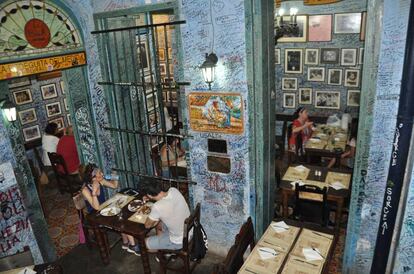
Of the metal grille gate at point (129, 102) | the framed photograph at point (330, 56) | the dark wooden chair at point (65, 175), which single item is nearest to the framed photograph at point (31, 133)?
the dark wooden chair at point (65, 175)

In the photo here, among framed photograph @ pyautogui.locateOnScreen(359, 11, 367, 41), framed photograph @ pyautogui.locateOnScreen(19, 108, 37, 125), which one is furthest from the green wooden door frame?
framed photograph @ pyautogui.locateOnScreen(19, 108, 37, 125)

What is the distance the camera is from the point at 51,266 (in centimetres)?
451

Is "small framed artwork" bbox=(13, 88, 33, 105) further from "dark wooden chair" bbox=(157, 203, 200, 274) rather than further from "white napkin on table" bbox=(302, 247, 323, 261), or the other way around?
"white napkin on table" bbox=(302, 247, 323, 261)

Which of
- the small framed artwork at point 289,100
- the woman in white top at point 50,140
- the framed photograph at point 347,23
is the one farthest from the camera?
the small framed artwork at point 289,100

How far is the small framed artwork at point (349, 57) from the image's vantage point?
28.9 ft

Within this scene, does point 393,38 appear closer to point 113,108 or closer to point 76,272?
point 113,108

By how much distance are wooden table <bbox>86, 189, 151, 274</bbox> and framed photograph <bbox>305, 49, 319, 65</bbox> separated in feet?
20.9

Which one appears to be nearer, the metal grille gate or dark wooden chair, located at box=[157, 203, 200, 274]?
dark wooden chair, located at box=[157, 203, 200, 274]

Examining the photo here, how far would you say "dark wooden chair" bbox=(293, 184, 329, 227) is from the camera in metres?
5.45

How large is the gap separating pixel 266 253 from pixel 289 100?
21.0ft

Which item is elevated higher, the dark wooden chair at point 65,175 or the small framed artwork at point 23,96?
the small framed artwork at point 23,96

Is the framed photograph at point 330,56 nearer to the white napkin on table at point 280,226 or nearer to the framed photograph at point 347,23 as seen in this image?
the framed photograph at point 347,23

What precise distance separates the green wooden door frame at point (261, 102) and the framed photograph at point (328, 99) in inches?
189

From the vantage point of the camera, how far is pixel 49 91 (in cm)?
948
